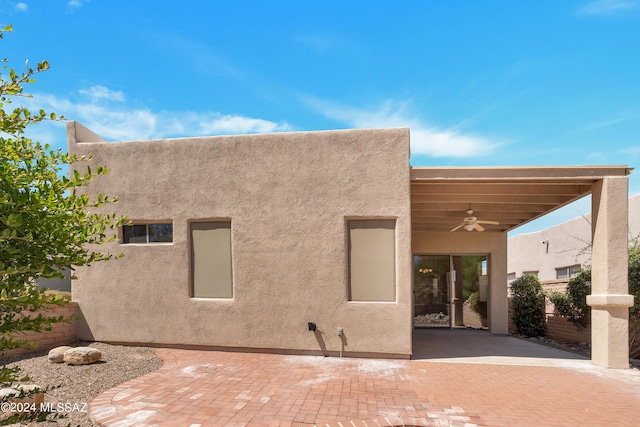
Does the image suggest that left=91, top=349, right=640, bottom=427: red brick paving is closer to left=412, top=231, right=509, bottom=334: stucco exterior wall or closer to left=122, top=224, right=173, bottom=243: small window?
left=122, top=224, right=173, bottom=243: small window

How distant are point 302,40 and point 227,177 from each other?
139 inches

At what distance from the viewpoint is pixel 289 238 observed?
7754 millimetres

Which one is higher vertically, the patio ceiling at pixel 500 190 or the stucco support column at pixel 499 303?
the patio ceiling at pixel 500 190

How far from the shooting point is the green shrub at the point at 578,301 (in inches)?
376

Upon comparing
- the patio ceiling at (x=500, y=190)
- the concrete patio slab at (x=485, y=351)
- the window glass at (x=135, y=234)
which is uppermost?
the patio ceiling at (x=500, y=190)

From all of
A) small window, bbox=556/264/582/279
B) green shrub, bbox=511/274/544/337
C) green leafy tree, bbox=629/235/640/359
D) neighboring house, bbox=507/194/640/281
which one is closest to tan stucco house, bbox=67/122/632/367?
green leafy tree, bbox=629/235/640/359

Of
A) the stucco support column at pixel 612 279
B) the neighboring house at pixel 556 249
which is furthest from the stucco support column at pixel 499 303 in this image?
the neighboring house at pixel 556 249

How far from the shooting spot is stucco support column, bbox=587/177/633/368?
6754 mm

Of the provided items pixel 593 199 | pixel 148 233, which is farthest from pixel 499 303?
pixel 148 233

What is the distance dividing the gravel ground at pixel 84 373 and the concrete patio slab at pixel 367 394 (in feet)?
0.83

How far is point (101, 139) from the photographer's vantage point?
9758 millimetres

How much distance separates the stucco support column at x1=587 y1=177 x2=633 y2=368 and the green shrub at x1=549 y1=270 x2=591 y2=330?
9.62 feet

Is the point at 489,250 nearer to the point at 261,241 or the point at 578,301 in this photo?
the point at 578,301

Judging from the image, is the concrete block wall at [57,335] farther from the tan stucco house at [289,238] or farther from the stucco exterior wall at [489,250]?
the stucco exterior wall at [489,250]
